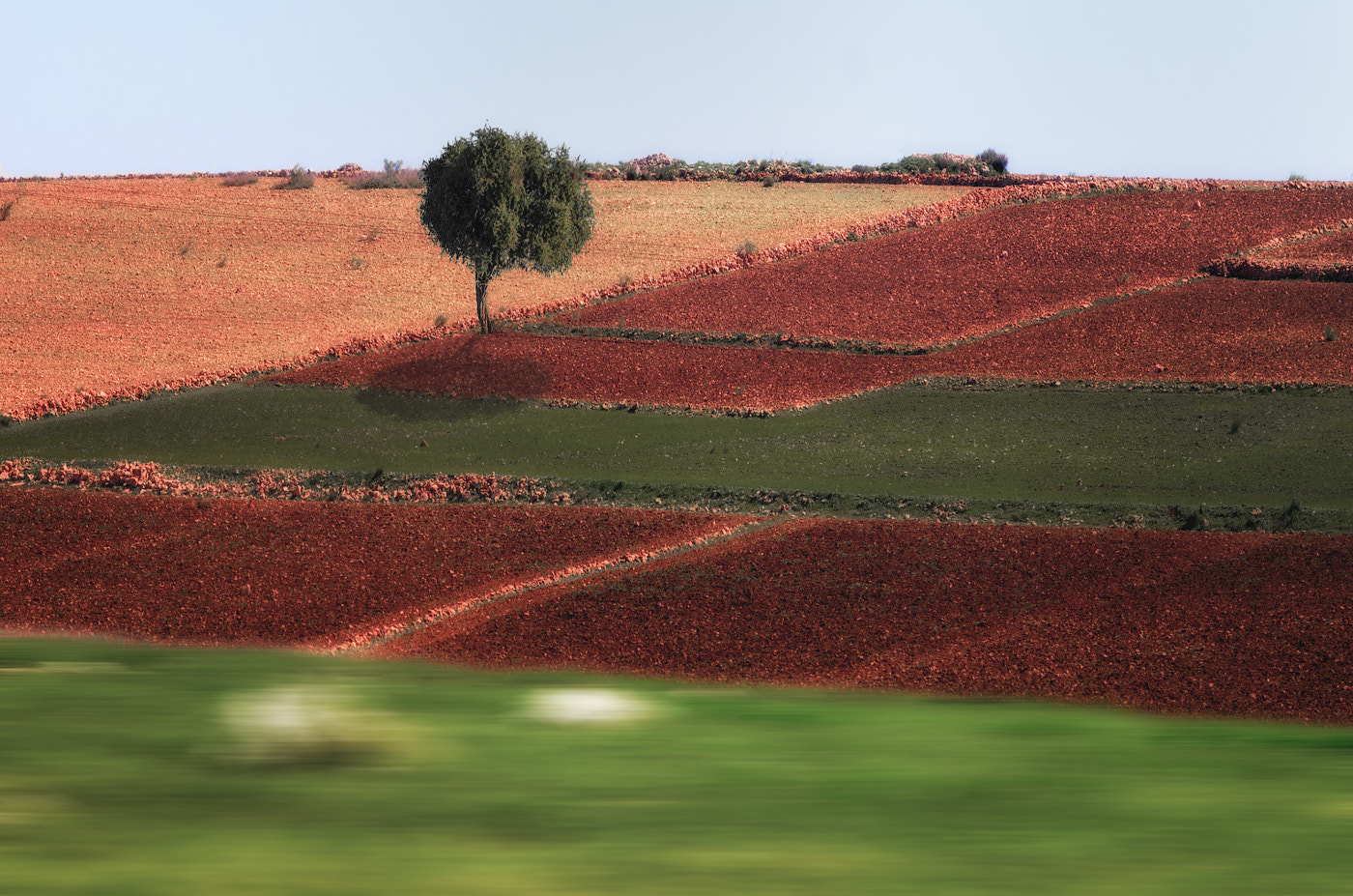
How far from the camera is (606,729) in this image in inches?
144

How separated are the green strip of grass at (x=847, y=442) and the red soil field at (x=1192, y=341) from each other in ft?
3.99

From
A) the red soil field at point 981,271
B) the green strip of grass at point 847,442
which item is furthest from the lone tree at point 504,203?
the green strip of grass at point 847,442

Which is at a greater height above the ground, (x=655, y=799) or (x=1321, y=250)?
(x=1321, y=250)

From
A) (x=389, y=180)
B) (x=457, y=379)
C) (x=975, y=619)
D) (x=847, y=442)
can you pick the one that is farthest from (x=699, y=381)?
(x=389, y=180)

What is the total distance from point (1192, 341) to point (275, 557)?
2339cm

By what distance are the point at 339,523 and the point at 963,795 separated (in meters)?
22.0

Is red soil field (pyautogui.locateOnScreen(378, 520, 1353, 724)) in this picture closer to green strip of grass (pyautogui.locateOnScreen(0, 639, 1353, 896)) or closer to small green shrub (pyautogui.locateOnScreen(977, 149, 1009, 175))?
green strip of grass (pyautogui.locateOnScreen(0, 639, 1353, 896))

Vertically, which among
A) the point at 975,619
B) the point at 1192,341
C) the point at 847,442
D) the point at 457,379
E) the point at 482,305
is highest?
the point at 482,305

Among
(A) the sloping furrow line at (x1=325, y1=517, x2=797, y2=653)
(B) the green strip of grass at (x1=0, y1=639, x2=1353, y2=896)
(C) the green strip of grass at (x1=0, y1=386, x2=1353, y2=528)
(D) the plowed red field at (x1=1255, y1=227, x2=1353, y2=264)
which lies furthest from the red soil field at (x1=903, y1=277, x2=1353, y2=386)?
(B) the green strip of grass at (x1=0, y1=639, x2=1353, y2=896)

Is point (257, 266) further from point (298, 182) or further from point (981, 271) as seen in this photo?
point (981, 271)

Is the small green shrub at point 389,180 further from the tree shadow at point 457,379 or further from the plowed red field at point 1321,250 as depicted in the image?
the plowed red field at point 1321,250

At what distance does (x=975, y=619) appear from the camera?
718 inches

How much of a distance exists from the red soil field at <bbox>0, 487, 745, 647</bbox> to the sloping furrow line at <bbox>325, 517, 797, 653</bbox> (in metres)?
0.11

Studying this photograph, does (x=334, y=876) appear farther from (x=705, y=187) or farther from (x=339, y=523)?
(x=705, y=187)
